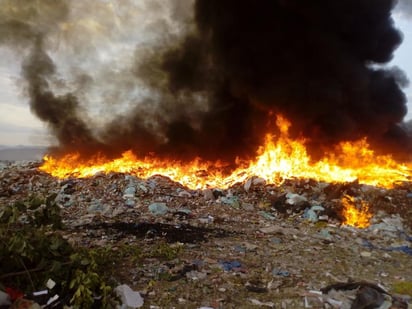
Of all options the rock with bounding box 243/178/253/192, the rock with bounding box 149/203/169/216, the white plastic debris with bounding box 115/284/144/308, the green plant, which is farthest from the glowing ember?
the green plant

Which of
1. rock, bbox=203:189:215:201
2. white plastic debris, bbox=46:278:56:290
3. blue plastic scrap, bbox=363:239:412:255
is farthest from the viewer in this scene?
rock, bbox=203:189:215:201

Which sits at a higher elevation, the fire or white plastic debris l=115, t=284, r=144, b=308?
the fire

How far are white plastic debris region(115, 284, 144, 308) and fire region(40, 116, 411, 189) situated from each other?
6738 mm

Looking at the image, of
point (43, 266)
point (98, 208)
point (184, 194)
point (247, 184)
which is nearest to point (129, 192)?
point (98, 208)

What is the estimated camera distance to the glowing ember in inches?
360

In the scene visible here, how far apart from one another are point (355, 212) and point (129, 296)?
6.48m

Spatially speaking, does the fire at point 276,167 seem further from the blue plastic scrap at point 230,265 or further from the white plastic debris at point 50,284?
the white plastic debris at point 50,284

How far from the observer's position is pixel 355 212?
9.49m

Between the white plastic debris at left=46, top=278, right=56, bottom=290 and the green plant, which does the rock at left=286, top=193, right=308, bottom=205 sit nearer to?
the green plant

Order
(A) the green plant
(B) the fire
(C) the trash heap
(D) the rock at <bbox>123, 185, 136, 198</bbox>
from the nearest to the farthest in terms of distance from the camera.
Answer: (A) the green plant, (C) the trash heap, (D) the rock at <bbox>123, 185, 136, 198</bbox>, (B) the fire

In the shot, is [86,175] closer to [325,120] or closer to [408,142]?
[325,120]

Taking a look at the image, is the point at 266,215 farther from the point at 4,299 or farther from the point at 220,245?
the point at 4,299

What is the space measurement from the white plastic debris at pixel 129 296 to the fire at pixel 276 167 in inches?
265

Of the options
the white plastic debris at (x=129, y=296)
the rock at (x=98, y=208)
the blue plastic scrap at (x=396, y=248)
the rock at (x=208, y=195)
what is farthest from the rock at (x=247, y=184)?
the white plastic debris at (x=129, y=296)
